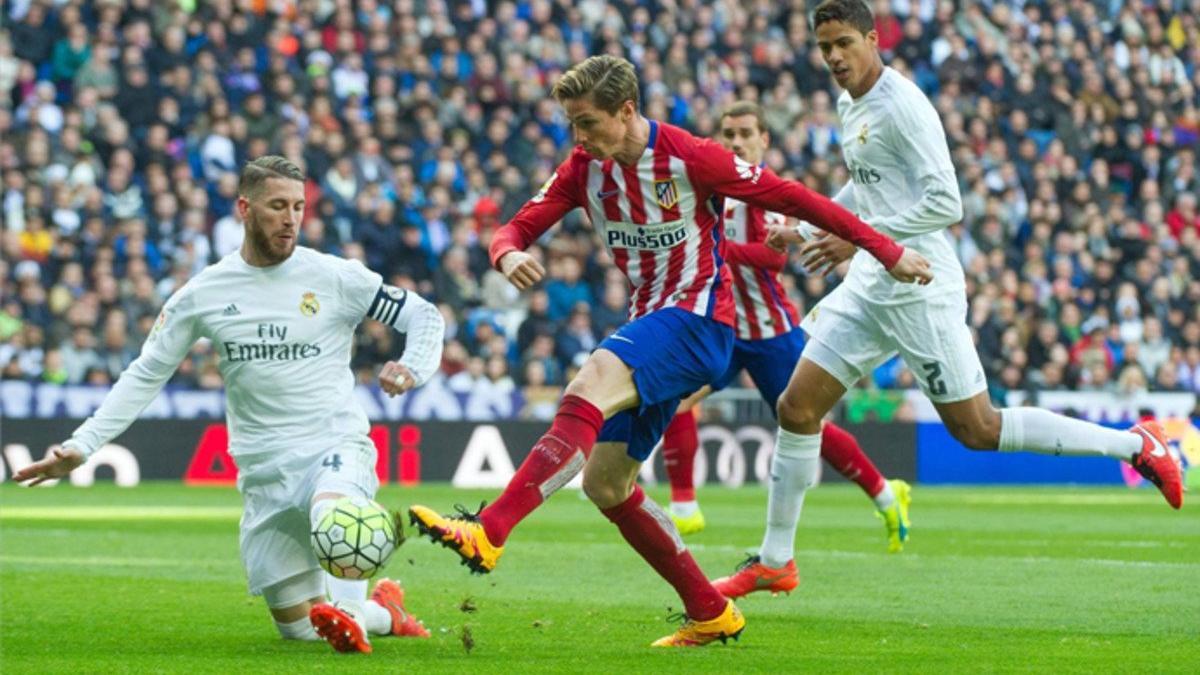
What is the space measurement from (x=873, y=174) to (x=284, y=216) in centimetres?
260

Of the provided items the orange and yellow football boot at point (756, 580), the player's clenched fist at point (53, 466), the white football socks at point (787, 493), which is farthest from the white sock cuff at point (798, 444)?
the player's clenched fist at point (53, 466)

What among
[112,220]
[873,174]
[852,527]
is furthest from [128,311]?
[873,174]

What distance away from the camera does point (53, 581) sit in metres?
10.3

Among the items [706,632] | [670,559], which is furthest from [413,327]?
[706,632]

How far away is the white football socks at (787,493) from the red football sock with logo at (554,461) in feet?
7.39

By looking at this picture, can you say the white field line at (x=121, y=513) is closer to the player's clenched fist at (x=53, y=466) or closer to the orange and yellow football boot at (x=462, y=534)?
the player's clenched fist at (x=53, y=466)

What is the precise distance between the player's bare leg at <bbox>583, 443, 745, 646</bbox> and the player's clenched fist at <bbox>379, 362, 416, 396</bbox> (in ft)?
2.59

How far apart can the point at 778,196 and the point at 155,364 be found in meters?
2.39

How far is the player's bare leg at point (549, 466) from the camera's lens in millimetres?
6277

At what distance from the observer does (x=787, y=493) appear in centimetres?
897

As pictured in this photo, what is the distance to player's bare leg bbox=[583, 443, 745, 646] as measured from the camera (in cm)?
730

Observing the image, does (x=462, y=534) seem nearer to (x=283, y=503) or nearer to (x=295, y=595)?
(x=283, y=503)

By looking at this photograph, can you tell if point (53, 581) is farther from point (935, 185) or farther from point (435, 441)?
point (435, 441)

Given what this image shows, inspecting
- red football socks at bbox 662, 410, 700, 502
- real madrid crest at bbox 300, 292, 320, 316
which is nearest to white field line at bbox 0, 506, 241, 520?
red football socks at bbox 662, 410, 700, 502
